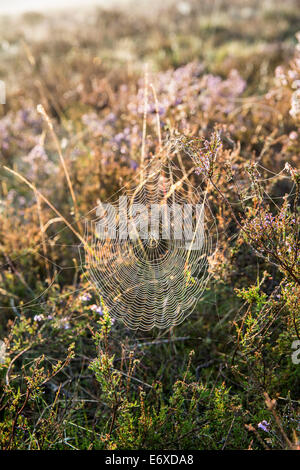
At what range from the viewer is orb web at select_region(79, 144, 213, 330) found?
2.59 m

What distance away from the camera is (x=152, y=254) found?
3094mm

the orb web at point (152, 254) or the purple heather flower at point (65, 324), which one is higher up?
the orb web at point (152, 254)

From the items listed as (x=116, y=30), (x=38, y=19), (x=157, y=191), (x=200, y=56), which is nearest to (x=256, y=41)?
(x=200, y=56)

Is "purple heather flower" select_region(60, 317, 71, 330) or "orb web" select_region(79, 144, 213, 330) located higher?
"orb web" select_region(79, 144, 213, 330)

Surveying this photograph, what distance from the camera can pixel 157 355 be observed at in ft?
8.59

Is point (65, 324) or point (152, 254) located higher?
point (152, 254)

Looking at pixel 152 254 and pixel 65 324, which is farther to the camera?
pixel 152 254

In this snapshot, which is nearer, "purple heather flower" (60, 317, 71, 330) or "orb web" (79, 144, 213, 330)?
"purple heather flower" (60, 317, 71, 330)

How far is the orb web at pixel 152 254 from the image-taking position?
8.50 ft

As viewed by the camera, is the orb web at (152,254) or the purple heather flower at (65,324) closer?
the purple heather flower at (65,324)
